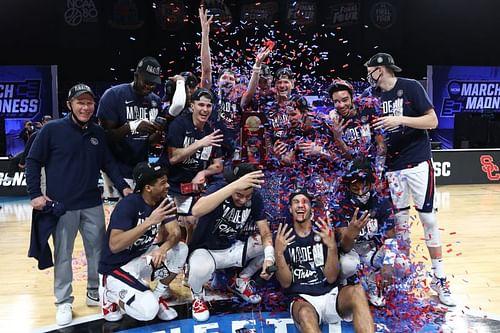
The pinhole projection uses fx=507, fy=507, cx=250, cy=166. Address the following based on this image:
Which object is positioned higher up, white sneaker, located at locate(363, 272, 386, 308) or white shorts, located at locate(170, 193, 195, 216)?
white shorts, located at locate(170, 193, 195, 216)

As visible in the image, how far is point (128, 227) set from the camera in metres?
3.33

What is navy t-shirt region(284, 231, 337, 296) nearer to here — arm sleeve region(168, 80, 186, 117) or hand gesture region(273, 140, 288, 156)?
hand gesture region(273, 140, 288, 156)

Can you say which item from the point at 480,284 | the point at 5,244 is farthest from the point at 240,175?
the point at 5,244

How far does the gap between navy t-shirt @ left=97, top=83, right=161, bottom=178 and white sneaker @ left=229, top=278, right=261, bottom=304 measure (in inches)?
46.9

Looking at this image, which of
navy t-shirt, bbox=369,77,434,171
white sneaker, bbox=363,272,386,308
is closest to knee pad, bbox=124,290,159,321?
white sneaker, bbox=363,272,386,308

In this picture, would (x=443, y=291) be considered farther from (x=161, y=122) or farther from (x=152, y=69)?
(x=152, y=69)

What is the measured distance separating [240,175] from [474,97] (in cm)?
1140

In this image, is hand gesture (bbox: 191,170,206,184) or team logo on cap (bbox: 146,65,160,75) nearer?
team logo on cap (bbox: 146,65,160,75)

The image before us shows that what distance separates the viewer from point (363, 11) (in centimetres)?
1249

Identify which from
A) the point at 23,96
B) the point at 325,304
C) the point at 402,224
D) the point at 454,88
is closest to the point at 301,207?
the point at 325,304

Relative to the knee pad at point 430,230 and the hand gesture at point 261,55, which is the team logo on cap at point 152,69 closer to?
the hand gesture at point 261,55

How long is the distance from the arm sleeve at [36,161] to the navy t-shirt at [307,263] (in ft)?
5.81

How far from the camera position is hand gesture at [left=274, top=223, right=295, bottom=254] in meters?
3.22

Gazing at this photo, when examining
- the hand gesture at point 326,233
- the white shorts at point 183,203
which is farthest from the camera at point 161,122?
the hand gesture at point 326,233
